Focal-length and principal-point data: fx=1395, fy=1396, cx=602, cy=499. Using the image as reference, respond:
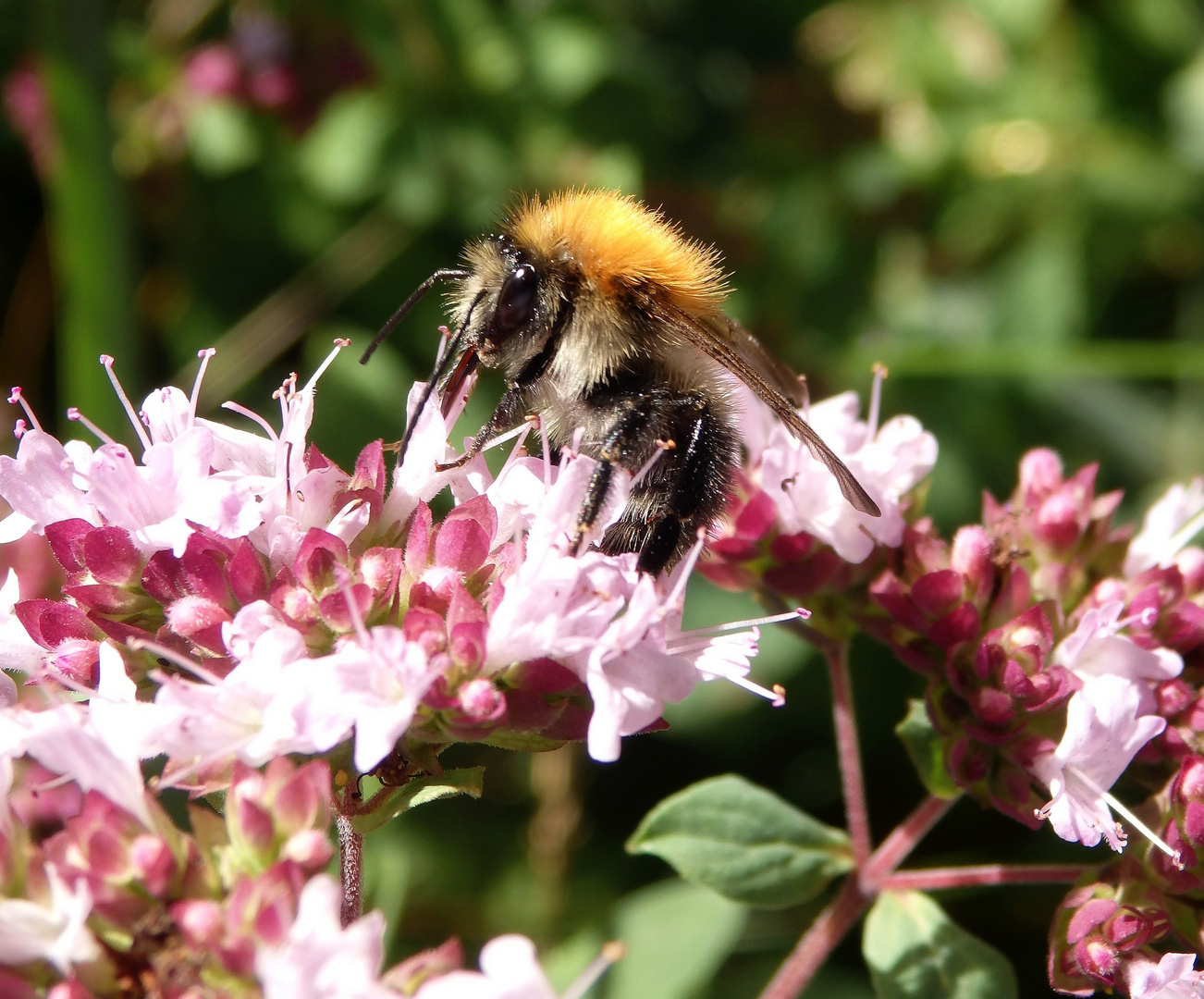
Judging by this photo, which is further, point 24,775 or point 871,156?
point 871,156

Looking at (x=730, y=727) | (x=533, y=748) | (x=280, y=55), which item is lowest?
(x=730, y=727)

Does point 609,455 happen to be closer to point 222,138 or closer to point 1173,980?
point 1173,980

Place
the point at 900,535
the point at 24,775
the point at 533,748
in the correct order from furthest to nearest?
the point at 24,775 → the point at 900,535 → the point at 533,748

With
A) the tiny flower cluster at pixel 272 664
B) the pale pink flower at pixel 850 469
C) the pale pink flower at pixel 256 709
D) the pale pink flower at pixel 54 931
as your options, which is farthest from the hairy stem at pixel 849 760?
the pale pink flower at pixel 54 931

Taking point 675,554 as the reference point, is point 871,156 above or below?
above

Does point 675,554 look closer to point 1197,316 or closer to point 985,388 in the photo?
point 985,388

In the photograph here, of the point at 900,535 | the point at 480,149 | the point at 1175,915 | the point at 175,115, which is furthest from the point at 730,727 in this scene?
the point at 175,115

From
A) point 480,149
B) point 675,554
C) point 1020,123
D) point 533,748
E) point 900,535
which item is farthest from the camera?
point 1020,123

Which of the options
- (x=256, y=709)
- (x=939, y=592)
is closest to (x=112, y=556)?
(x=256, y=709)
